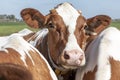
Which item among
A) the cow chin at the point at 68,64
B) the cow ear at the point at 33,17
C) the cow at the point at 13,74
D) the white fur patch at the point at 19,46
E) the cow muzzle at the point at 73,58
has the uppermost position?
the cow at the point at 13,74

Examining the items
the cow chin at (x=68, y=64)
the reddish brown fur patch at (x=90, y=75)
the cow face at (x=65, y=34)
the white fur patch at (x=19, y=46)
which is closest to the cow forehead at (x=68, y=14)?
the cow face at (x=65, y=34)

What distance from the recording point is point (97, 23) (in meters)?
5.33

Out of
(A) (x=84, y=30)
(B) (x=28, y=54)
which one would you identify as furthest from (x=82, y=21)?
(B) (x=28, y=54)

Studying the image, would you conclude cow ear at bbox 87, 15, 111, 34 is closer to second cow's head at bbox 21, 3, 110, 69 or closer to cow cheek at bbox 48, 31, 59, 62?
second cow's head at bbox 21, 3, 110, 69

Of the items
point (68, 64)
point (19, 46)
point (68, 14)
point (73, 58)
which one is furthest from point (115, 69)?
point (68, 14)

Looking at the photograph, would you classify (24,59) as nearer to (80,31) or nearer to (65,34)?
(65,34)

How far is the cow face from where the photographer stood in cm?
410

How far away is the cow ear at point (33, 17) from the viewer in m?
5.20

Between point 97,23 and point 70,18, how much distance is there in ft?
2.56

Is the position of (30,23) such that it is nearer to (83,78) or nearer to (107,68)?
(83,78)

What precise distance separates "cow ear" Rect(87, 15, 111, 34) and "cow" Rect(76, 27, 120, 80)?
0.71 m

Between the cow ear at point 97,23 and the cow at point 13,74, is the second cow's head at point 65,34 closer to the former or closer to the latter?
the cow ear at point 97,23

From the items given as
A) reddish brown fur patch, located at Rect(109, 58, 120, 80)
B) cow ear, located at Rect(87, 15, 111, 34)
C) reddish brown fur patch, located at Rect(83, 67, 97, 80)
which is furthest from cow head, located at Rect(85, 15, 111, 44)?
reddish brown fur patch, located at Rect(109, 58, 120, 80)

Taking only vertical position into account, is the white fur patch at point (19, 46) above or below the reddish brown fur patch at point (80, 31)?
above
